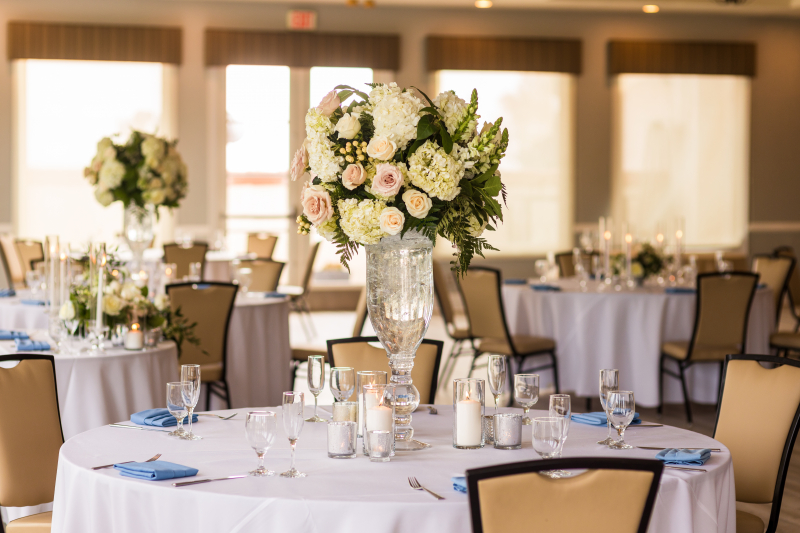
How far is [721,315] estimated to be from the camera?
5.74 metres

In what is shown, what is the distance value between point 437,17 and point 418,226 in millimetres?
9141

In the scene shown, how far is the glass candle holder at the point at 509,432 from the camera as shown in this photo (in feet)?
7.95

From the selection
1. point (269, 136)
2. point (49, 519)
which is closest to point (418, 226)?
point (49, 519)

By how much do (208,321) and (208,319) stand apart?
11 mm

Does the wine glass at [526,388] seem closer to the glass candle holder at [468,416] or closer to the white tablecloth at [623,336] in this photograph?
the glass candle holder at [468,416]

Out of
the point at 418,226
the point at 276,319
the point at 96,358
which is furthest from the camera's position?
the point at 276,319

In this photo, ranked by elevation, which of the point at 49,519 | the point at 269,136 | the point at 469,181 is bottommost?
the point at 49,519

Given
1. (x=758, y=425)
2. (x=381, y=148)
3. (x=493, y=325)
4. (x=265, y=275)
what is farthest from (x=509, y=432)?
(x=265, y=275)

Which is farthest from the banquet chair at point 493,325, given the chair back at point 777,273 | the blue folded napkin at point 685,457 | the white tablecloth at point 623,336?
the blue folded napkin at point 685,457

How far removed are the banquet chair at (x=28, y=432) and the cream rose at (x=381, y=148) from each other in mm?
1311

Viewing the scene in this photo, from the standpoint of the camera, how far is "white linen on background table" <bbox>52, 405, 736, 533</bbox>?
1.91 meters

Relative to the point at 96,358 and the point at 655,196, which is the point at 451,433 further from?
the point at 655,196

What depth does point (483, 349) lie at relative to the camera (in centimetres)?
609

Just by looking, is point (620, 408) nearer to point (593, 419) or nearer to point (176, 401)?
point (593, 419)
